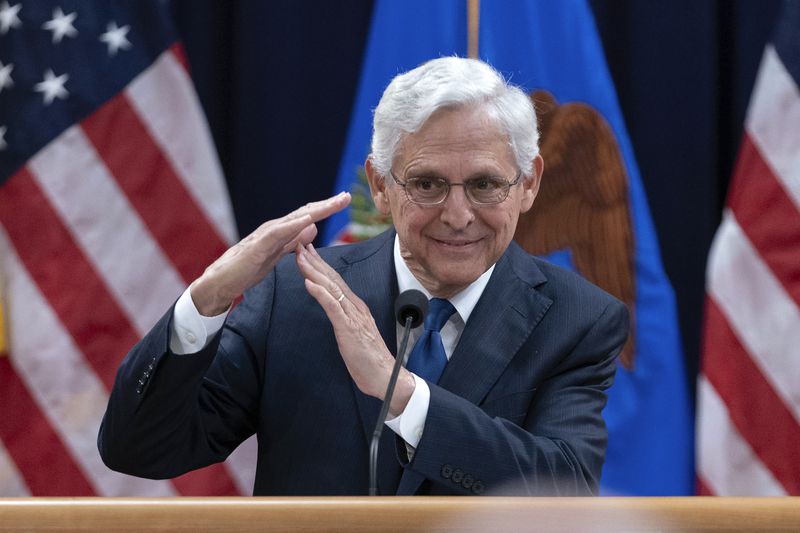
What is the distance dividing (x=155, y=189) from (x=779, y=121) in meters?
1.95

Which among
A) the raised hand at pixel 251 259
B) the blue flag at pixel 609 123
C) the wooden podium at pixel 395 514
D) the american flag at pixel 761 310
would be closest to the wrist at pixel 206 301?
the raised hand at pixel 251 259

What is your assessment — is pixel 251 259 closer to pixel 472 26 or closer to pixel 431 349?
pixel 431 349

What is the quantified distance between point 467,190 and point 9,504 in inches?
37.7

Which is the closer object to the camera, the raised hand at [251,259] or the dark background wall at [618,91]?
the raised hand at [251,259]

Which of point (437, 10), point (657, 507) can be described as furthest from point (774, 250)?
point (657, 507)

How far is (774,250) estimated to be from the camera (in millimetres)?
3166

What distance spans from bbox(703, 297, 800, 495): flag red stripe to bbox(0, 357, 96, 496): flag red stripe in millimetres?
2007

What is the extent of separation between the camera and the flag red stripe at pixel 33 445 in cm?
328

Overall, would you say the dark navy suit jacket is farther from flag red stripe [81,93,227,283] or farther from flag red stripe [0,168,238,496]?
flag red stripe [0,168,238,496]

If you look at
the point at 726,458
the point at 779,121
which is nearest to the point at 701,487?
the point at 726,458

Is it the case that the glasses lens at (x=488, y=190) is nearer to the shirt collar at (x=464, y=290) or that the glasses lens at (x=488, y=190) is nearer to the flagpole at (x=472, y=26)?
the shirt collar at (x=464, y=290)

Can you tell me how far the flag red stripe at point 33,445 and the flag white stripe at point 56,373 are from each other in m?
0.02

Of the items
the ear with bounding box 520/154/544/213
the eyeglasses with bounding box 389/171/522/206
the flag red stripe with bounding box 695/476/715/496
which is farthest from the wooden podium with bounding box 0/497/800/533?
the flag red stripe with bounding box 695/476/715/496

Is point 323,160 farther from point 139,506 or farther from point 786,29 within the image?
point 139,506
